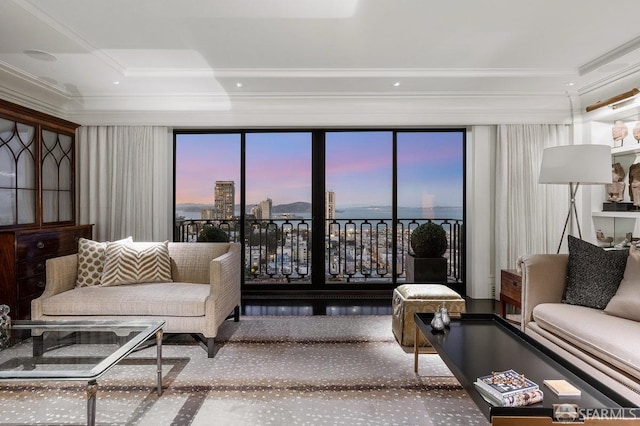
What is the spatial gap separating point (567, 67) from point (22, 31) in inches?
177

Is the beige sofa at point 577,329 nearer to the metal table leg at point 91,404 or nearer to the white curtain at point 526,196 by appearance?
the white curtain at point 526,196

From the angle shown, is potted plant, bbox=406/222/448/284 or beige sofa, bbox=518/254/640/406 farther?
potted plant, bbox=406/222/448/284

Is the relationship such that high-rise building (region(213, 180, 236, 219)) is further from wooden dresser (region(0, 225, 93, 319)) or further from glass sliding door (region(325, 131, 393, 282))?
wooden dresser (region(0, 225, 93, 319))

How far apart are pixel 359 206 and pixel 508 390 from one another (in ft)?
11.8

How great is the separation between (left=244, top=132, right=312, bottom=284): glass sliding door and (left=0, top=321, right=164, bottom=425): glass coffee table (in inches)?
103

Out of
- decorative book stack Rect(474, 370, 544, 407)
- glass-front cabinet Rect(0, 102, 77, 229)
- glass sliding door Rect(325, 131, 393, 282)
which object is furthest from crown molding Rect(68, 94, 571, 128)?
decorative book stack Rect(474, 370, 544, 407)

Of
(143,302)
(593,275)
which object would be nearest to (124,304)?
(143,302)

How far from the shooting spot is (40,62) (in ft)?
10.7

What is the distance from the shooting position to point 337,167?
15.8 ft

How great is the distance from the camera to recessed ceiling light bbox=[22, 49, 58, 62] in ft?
9.96

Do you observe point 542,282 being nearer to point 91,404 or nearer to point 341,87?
point 341,87

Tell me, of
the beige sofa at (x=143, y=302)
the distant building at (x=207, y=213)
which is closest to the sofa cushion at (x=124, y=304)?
the beige sofa at (x=143, y=302)

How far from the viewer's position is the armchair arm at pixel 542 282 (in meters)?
2.67

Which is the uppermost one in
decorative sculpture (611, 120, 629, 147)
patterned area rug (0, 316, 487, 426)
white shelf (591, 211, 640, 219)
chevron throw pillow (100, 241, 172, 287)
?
decorative sculpture (611, 120, 629, 147)
